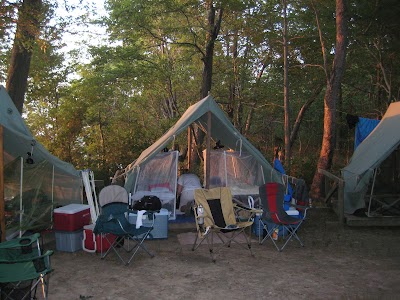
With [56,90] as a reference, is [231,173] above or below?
below

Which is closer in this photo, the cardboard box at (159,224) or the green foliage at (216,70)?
the cardboard box at (159,224)

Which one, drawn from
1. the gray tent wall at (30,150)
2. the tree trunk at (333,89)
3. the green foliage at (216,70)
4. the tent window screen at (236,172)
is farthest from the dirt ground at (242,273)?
the green foliage at (216,70)

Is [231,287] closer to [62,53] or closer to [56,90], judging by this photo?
[56,90]

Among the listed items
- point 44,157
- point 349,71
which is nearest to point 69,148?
point 44,157

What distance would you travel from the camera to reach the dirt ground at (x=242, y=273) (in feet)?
11.8

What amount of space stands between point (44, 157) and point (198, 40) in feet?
27.6

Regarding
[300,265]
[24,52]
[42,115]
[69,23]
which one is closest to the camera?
[300,265]

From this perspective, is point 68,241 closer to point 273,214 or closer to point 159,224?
point 159,224

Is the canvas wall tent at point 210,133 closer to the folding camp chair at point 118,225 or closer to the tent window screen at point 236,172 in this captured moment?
the tent window screen at point 236,172

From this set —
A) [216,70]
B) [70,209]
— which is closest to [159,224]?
[70,209]

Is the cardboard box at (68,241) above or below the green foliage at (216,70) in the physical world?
below

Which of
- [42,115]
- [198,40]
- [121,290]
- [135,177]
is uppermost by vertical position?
[198,40]

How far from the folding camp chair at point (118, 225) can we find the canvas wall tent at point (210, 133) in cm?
113

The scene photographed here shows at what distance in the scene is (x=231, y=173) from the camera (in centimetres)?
732
